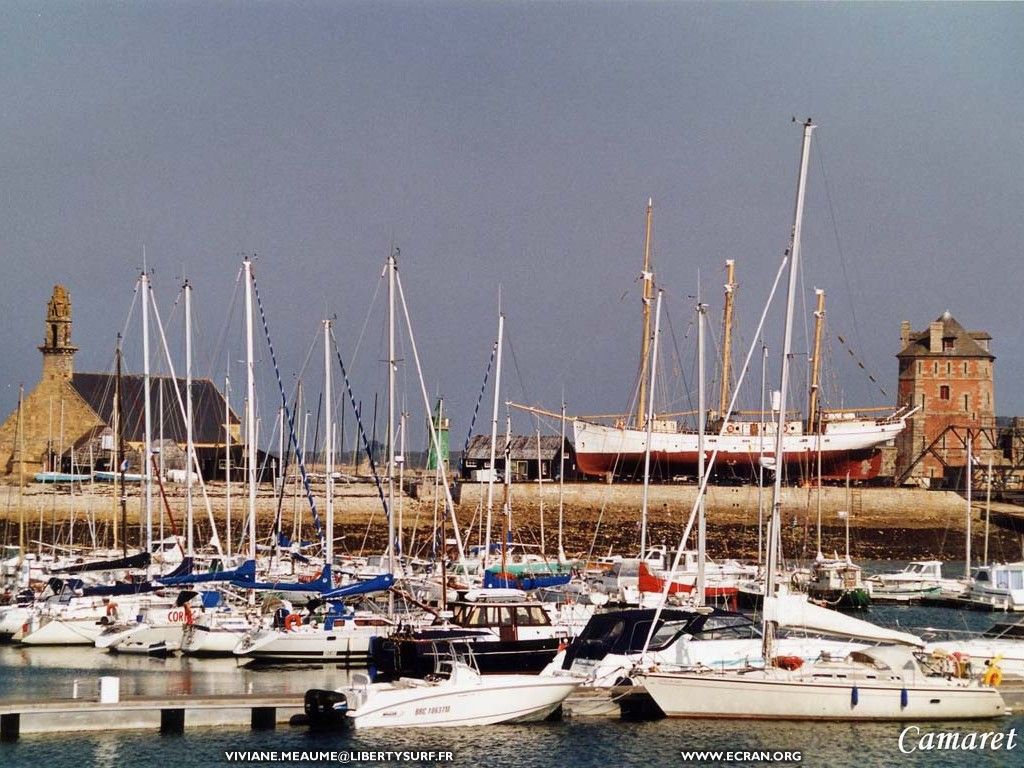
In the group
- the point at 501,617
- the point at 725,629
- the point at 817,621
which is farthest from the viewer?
the point at 501,617

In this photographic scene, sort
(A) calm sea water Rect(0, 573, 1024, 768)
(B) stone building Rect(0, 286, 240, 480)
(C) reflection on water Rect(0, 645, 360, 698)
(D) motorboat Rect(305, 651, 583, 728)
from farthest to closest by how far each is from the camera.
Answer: (B) stone building Rect(0, 286, 240, 480) < (C) reflection on water Rect(0, 645, 360, 698) < (D) motorboat Rect(305, 651, 583, 728) < (A) calm sea water Rect(0, 573, 1024, 768)

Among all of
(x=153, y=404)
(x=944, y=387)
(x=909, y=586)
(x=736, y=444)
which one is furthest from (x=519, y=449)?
(x=909, y=586)

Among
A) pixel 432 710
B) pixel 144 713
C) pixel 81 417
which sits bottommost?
pixel 144 713

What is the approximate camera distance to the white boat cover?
26.0 m

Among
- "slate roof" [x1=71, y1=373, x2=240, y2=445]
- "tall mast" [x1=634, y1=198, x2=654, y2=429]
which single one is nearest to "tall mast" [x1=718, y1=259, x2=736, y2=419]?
"tall mast" [x1=634, y1=198, x2=654, y2=429]

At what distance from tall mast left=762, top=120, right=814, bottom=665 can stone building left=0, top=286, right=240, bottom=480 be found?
208 feet

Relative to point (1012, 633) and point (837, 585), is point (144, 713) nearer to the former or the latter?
point (1012, 633)

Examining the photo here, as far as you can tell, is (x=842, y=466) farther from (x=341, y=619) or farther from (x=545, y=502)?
(x=341, y=619)

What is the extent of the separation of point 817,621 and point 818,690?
179cm

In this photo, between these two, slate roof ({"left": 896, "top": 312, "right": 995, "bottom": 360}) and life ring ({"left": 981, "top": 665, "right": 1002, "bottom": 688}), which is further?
slate roof ({"left": 896, "top": 312, "right": 995, "bottom": 360})

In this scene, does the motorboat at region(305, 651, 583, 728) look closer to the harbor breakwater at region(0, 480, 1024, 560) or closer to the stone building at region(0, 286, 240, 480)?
the harbor breakwater at region(0, 480, 1024, 560)

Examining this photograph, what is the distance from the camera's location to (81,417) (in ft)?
305

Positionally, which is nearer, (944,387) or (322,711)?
(322,711)

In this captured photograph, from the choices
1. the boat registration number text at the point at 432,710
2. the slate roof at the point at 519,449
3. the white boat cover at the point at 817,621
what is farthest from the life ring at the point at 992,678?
the slate roof at the point at 519,449
